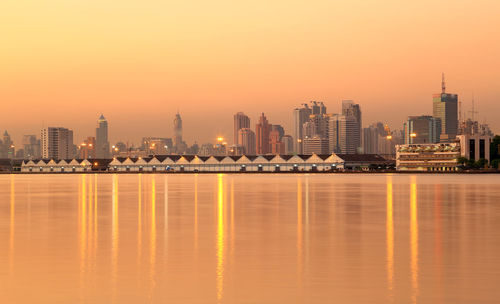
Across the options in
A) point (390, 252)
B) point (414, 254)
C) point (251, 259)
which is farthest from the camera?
point (390, 252)

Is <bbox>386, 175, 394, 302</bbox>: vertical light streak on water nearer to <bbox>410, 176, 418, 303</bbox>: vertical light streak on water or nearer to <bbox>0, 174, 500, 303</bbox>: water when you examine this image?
<bbox>0, 174, 500, 303</bbox>: water

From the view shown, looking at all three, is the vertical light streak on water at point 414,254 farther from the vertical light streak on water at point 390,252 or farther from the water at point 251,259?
the vertical light streak on water at point 390,252

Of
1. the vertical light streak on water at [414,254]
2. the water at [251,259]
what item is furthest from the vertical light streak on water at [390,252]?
the vertical light streak on water at [414,254]

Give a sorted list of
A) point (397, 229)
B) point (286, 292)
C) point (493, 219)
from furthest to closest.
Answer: point (493, 219), point (397, 229), point (286, 292)

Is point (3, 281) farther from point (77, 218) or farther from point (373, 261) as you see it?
point (77, 218)

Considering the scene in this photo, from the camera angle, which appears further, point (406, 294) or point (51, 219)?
point (51, 219)

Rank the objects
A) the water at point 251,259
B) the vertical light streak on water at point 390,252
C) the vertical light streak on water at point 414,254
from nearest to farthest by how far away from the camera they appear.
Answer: the water at point 251,259, the vertical light streak on water at point 414,254, the vertical light streak on water at point 390,252

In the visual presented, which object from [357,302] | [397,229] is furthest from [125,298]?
[397,229]

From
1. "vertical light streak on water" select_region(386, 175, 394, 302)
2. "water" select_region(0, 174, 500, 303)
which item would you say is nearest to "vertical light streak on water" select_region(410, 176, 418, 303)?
"water" select_region(0, 174, 500, 303)

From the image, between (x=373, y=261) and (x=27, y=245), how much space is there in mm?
13141

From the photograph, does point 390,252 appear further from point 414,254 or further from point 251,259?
point 251,259

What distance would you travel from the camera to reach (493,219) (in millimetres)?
35688

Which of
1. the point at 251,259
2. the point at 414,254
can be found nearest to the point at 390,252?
the point at 414,254

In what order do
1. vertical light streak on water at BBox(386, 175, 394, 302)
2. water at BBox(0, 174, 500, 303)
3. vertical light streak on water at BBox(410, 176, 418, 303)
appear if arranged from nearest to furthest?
water at BBox(0, 174, 500, 303) → vertical light streak on water at BBox(410, 176, 418, 303) → vertical light streak on water at BBox(386, 175, 394, 302)
